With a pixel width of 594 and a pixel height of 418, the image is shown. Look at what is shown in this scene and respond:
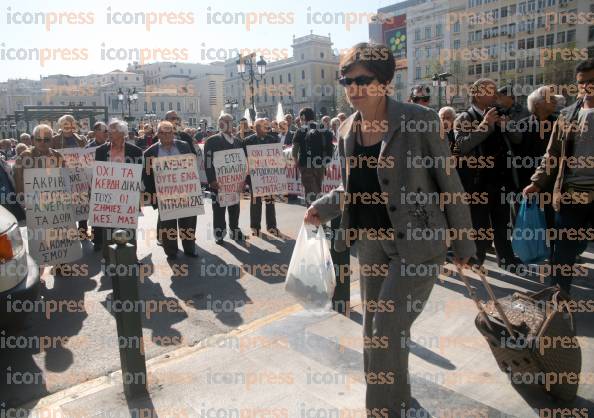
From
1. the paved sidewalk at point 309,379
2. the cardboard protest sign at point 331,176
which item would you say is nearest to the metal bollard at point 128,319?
the paved sidewalk at point 309,379

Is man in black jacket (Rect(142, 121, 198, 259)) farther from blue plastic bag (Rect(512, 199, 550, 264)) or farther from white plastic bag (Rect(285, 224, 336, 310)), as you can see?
blue plastic bag (Rect(512, 199, 550, 264))

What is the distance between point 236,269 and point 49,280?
242cm

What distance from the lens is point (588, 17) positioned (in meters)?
53.3

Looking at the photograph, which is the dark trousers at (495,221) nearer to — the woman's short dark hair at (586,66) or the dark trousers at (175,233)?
the woman's short dark hair at (586,66)

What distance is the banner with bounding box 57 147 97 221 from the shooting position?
7.60 meters

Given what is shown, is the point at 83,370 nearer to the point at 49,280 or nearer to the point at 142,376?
the point at 142,376

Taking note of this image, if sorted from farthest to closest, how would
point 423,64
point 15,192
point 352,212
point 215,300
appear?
point 423,64 → point 15,192 → point 215,300 → point 352,212

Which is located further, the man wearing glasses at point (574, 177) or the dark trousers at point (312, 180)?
the dark trousers at point (312, 180)

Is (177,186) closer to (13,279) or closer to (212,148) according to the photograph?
(212,148)

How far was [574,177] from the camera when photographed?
165 inches

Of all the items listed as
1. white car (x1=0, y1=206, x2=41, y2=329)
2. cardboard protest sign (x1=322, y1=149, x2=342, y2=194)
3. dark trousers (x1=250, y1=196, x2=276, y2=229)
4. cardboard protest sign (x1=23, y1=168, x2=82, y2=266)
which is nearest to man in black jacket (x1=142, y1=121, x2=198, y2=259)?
cardboard protest sign (x1=23, y1=168, x2=82, y2=266)

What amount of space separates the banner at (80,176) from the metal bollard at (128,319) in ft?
14.9

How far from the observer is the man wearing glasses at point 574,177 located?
13.4 feet

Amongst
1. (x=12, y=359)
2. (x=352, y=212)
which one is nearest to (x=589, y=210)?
(x=352, y=212)
